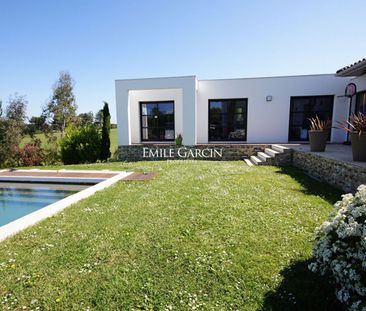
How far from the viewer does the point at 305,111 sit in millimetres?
12883

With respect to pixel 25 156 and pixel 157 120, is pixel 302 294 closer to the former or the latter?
pixel 157 120

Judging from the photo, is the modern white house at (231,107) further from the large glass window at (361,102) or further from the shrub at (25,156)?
the shrub at (25,156)

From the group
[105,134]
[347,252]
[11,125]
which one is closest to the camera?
[347,252]

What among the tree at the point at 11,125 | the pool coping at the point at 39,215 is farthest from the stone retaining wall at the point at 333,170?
the tree at the point at 11,125

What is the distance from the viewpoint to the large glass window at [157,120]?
47.7 feet

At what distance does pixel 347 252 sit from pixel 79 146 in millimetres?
13352

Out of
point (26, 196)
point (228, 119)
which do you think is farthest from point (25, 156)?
point (228, 119)

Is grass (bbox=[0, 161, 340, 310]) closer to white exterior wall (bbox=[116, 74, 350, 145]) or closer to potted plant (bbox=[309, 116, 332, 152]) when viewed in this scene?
potted plant (bbox=[309, 116, 332, 152])

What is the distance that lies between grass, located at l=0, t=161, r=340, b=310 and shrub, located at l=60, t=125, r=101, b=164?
318 inches

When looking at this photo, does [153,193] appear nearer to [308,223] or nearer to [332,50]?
[308,223]

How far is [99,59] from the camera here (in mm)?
14859

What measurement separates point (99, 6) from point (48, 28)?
10.2 feet

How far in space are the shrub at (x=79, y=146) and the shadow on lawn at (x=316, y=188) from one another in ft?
34.8

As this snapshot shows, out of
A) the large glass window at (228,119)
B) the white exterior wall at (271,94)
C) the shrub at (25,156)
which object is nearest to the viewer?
the white exterior wall at (271,94)
